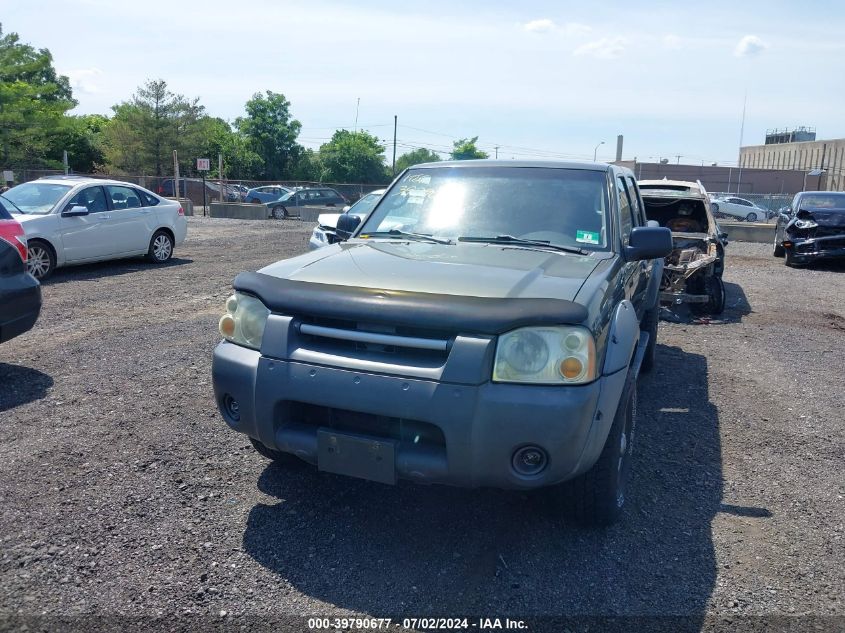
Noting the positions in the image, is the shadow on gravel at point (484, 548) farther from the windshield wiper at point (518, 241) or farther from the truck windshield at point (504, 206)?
the truck windshield at point (504, 206)

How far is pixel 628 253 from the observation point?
13.7ft

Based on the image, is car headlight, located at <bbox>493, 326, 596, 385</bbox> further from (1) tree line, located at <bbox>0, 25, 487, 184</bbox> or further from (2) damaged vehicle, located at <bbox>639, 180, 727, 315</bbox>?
(1) tree line, located at <bbox>0, 25, 487, 184</bbox>

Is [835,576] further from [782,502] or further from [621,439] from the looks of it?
[621,439]

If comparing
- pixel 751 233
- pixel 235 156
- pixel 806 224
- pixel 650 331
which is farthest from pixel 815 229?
pixel 235 156

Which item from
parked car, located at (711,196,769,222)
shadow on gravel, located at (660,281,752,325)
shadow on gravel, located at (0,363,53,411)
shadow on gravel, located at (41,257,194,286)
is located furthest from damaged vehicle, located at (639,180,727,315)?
parked car, located at (711,196,769,222)

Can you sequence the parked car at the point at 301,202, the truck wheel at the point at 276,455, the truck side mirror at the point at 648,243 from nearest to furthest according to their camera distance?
the truck wheel at the point at 276,455 < the truck side mirror at the point at 648,243 < the parked car at the point at 301,202

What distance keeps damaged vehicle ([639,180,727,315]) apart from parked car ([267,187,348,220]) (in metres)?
21.0

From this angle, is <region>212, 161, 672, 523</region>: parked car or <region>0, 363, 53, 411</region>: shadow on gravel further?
<region>0, 363, 53, 411</region>: shadow on gravel

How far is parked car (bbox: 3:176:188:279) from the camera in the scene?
11.0 m

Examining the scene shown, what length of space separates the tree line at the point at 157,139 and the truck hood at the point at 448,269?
42.2 meters

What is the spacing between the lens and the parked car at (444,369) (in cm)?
298

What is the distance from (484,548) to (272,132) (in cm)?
5721

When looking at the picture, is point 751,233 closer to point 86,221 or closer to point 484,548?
point 86,221

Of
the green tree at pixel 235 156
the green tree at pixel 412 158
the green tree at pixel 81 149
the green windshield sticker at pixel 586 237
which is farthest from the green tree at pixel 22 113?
the green windshield sticker at pixel 586 237
